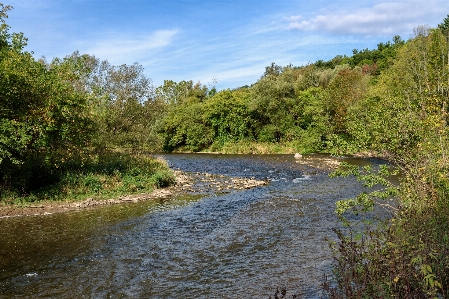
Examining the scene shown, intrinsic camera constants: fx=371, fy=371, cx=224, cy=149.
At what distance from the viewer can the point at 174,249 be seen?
14.5 meters

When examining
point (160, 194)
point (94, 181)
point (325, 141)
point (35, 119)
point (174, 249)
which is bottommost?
point (174, 249)

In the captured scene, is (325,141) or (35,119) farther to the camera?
(35,119)

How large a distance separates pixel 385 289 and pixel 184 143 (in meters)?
72.1

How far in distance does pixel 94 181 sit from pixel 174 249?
12.8 m

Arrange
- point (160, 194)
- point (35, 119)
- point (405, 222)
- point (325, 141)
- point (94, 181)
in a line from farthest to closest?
point (160, 194)
point (94, 181)
point (35, 119)
point (325, 141)
point (405, 222)

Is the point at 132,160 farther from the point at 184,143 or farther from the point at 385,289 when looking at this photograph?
the point at 184,143

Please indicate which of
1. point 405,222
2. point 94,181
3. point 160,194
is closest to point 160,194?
point 160,194

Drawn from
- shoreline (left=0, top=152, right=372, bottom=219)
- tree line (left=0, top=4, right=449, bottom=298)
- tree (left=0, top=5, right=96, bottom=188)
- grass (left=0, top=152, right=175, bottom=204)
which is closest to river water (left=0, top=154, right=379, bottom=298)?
shoreline (left=0, top=152, right=372, bottom=219)

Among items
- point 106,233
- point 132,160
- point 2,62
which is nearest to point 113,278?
point 106,233

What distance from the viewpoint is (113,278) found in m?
11.6

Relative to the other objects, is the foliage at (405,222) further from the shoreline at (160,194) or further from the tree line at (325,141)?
the shoreline at (160,194)

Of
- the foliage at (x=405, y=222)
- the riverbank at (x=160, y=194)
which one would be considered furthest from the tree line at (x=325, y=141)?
the riverbank at (x=160, y=194)

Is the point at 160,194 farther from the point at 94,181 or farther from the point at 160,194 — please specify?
the point at 94,181

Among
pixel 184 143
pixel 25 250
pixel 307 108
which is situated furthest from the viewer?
pixel 184 143
